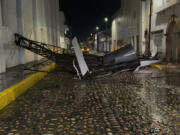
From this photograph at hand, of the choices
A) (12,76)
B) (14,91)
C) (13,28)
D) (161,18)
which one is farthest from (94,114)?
(161,18)

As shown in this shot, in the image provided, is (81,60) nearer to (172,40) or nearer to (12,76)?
(12,76)

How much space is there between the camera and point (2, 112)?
4035mm

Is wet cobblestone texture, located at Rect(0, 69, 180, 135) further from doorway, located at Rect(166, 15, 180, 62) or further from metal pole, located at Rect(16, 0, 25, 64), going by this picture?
doorway, located at Rect(166, 15, 180, 62)

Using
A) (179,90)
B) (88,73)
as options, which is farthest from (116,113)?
(88,73)

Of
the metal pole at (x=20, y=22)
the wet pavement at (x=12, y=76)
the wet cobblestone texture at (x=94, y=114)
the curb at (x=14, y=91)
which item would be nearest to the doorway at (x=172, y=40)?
the metal pole at (x=20, y=22)

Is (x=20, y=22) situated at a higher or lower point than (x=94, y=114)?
higher

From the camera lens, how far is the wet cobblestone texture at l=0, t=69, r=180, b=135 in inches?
120

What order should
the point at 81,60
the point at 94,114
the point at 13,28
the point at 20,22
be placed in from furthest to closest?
1. the point at 20,22
2. the point at 13,28
3. the point at 81,60
4. the point at 94,114

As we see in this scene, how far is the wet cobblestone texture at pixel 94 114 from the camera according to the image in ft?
10.0

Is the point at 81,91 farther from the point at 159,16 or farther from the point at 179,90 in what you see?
the point at 159,16

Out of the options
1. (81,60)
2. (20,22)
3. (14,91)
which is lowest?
(14,91)

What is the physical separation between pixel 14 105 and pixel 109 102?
2.13 meters

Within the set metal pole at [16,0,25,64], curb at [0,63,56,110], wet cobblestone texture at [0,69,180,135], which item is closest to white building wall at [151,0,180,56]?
metal pole at [16,0,25,64]

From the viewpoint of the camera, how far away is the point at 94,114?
377 centimetres
